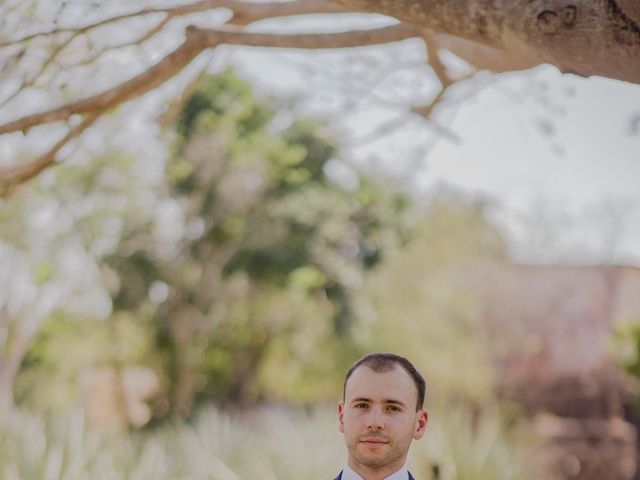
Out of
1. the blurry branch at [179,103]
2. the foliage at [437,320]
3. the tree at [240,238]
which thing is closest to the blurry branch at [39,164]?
the blurry branch at [179,103]

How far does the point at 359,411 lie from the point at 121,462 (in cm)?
622

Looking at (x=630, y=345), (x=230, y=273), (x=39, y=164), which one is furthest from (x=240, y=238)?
(x=39, y=164)

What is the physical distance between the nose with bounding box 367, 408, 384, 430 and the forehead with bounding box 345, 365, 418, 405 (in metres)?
0.04

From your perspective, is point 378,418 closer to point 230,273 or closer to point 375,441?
point 375,441

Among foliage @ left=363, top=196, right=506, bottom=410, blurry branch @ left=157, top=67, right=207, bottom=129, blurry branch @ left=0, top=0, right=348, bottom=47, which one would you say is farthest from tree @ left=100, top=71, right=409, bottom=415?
blurry branch @ left=0, top=0, right=348, bottom=47

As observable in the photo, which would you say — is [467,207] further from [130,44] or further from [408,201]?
[130,44]

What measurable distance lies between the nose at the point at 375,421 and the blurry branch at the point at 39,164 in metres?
2.76

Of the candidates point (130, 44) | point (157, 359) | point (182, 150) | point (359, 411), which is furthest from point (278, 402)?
point (359, 411)

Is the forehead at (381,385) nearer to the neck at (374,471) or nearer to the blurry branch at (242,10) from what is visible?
the neck at (374,471)

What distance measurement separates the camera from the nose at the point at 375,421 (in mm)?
2236

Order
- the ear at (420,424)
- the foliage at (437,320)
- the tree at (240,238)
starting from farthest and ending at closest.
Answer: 1. the foliage at (437,320)
2. the tree at (240,238)
3. the ear at (420,424)

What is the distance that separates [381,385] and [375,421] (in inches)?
3.9

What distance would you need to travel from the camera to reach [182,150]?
18656 millimetres

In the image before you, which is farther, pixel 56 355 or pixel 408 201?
pixel 56 355
